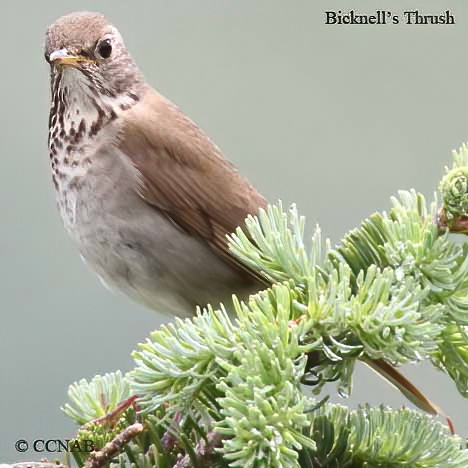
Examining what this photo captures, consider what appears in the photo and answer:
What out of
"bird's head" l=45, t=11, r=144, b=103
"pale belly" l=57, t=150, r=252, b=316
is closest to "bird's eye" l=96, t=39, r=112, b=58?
"bird's head" l=45, t=11, r=144, b=103

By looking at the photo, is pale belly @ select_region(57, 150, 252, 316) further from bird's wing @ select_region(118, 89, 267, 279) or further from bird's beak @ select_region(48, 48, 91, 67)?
bird's beak @ select_region(48, 48, 91, 67)

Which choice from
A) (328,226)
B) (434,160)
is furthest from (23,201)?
(434,160)

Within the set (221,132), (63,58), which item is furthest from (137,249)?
(221,132)

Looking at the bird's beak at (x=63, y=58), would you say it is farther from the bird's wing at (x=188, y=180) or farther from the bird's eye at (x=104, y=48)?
the bird's wing at (x=188, y=180)

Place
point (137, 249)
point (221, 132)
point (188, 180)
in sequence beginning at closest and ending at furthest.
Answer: point (137, 249) → point (188, 180) → point (221, 132)

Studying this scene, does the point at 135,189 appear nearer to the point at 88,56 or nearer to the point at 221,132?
the point at 88,56

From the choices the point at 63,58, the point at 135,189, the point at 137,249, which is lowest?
the point at 137,249

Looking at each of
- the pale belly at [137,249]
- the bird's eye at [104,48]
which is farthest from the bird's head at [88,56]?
the pale belly at [137,249]
